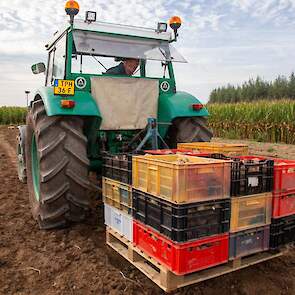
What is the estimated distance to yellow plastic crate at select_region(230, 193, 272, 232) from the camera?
2560 millimetres

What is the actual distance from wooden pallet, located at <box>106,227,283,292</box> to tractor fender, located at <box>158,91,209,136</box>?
1709 mm

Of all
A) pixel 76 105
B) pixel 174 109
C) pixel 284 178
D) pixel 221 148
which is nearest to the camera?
pixel 284 178

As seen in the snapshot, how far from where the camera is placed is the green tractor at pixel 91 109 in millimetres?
3662

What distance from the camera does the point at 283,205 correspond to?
276 cm

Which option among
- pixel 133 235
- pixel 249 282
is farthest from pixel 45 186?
pixel 249 282

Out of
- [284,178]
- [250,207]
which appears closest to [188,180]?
[250,207]

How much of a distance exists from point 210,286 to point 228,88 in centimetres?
2848

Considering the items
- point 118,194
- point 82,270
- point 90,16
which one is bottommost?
point 82,270

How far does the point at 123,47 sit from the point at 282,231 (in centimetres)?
301

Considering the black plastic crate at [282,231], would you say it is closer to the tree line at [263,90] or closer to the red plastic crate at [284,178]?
the red plastic crate at [284,178]

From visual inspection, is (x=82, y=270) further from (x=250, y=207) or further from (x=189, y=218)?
(x=250, y=207)

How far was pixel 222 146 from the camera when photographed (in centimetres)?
365

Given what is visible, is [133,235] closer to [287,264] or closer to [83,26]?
[287,264]

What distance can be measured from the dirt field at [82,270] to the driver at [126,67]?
2.11 meters
